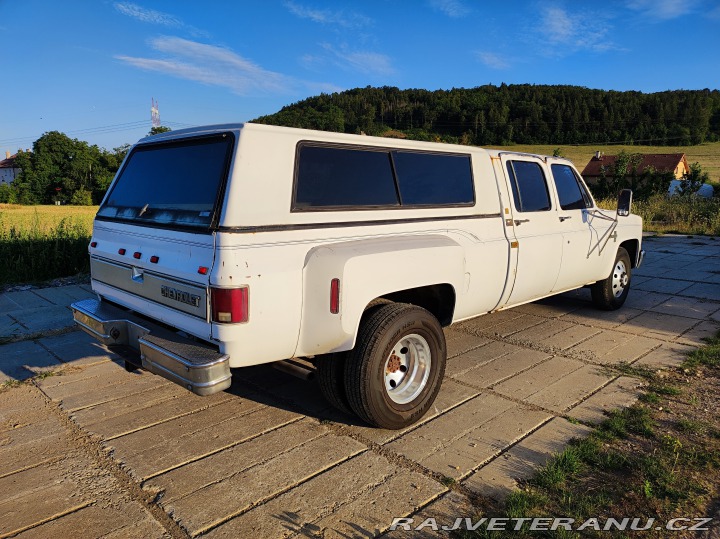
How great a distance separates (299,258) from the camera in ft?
10.0

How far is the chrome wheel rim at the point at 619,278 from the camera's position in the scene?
6766 mm

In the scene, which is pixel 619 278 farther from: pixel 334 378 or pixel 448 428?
pixel 334 378

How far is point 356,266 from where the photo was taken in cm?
311

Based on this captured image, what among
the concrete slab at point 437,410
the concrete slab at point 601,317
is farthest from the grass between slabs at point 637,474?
the concrete slab at point 601,317

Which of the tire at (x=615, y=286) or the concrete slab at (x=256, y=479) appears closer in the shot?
the concrete slab at (x=256, y=479)

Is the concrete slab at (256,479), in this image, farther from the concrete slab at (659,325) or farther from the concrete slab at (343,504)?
the concrete slab at (659,325)

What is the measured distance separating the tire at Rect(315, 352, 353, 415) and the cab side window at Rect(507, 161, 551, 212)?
2.55m

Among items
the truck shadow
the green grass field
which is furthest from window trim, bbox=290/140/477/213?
the green grass field

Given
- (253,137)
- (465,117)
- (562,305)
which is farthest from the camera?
(465,117)

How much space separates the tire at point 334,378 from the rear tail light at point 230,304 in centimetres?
79

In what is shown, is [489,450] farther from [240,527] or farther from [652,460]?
[240,527]

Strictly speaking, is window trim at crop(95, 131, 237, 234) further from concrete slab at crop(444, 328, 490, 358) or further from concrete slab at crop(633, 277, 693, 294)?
concrete slab at crop(633, 277, 693, 294)

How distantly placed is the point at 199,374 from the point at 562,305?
5904mm

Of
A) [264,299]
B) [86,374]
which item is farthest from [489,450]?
[86,374]
